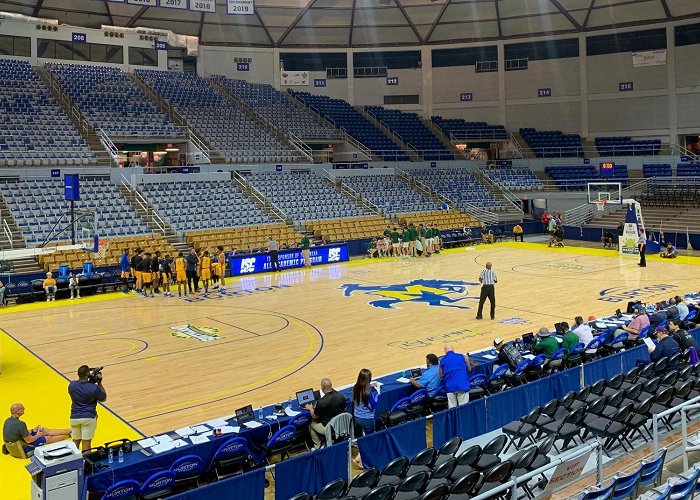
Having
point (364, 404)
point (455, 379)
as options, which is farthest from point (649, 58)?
A: point (364, 404)

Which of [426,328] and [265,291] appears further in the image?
[265,291]

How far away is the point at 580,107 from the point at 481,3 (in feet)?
32.9

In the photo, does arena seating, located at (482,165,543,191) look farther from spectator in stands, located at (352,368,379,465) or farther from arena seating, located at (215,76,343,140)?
spectator in stands, located at (352,368,379,465)

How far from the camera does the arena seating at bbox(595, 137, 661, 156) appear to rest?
4316 cm

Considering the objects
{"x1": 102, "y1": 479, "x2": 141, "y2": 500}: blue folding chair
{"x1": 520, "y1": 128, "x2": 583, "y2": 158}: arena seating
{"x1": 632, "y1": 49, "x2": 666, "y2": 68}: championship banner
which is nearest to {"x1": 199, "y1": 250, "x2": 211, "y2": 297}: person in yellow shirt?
{"x1": 102, "y1": 479, "x2": 141, "y2": 500}: blue folding chair

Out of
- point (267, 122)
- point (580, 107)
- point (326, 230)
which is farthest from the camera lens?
point (580, 107)

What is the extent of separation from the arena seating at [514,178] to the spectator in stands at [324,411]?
117 feet

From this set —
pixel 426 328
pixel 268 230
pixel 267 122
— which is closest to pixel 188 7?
pixel 267 122

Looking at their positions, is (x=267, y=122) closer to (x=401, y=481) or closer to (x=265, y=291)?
(x=265, y=291)

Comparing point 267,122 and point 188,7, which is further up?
point 188,7

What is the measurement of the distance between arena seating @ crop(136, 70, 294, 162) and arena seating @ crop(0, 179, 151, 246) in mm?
9121

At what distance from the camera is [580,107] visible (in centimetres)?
4669

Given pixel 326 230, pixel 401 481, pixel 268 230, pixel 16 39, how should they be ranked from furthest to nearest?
pixel 16 39
pixel 326 230
pixel 268 230
pixel 401 481

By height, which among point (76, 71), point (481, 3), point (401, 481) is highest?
point (481, 3)
